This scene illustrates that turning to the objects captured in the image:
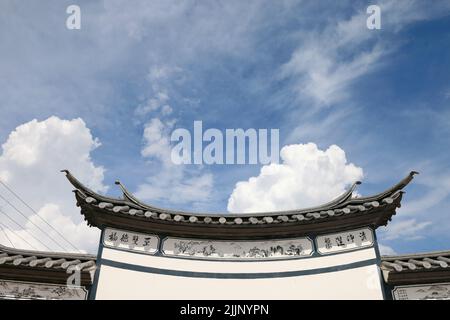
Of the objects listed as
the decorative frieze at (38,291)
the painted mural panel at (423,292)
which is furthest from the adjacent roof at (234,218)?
the decorative frieze at (38,291)

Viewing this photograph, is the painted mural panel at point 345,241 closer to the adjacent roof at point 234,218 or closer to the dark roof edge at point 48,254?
the adjacent roof at point 234,218

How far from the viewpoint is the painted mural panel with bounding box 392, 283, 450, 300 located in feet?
26.7

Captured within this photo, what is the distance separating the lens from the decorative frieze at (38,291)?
835 cm

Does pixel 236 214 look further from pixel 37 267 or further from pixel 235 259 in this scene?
pixel 37 267

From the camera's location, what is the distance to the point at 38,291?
8.44m

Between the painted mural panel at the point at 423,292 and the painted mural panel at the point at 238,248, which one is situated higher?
the painted mural panel at the point at 238,248

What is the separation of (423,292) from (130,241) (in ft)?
23.4

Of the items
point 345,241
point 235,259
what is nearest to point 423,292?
point 345,241

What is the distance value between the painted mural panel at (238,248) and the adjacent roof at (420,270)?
74.6 inches

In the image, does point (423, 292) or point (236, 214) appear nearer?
point (423, 292)

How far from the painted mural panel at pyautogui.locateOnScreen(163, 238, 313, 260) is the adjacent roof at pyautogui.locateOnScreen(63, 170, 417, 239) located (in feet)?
0.64

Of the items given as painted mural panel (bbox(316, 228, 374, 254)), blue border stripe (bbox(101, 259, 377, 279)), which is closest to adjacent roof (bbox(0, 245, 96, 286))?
blue border stripe (bbox(101, 259, 377, 279))
